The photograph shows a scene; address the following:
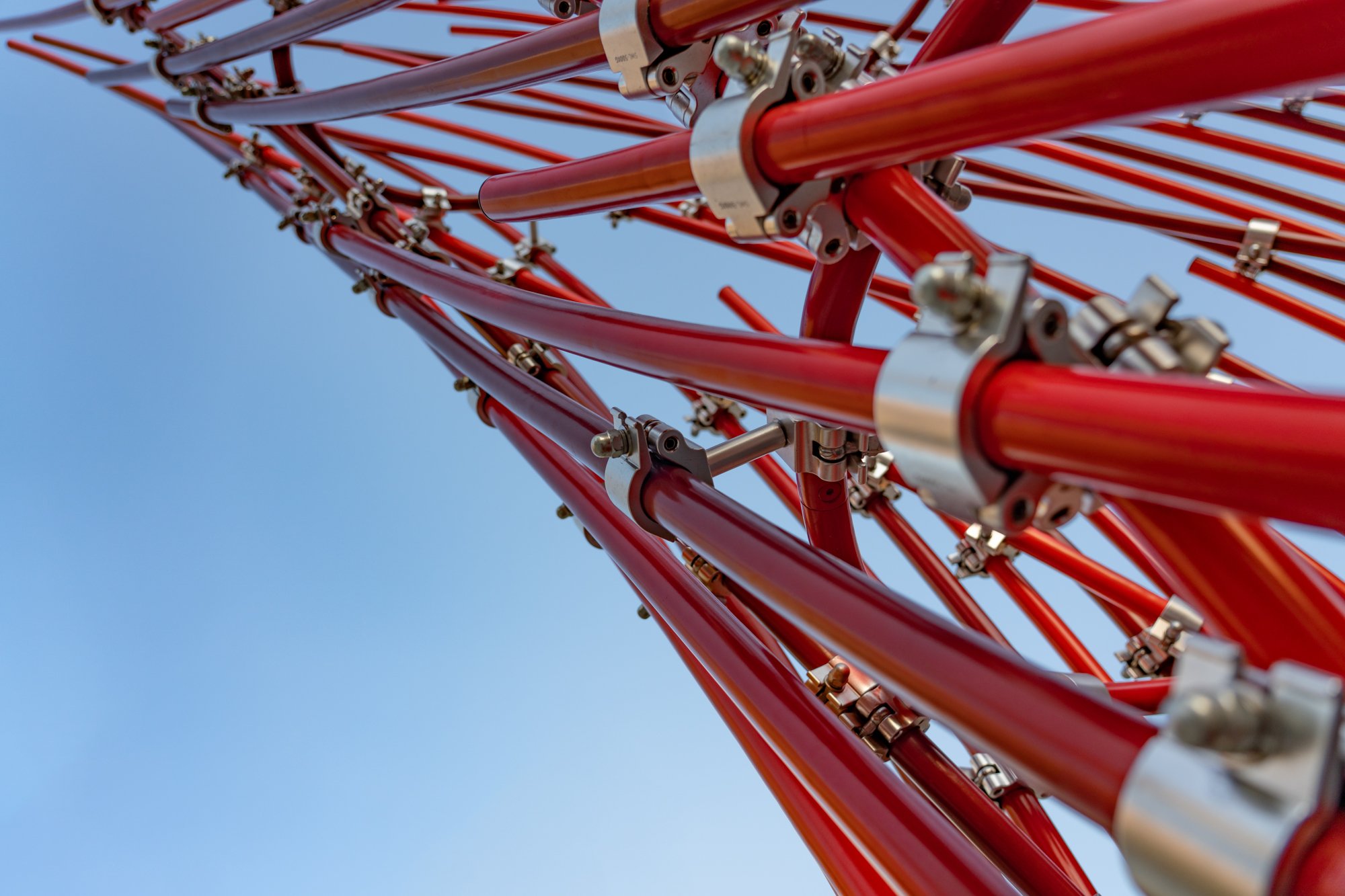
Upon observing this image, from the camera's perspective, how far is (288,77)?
211 cm

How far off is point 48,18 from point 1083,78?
11.9 feet

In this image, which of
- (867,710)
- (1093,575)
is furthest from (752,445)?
(1093,575)

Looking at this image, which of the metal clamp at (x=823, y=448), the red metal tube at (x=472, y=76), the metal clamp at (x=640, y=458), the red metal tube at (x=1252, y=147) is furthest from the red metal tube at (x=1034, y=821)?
the red metal tube at (x=1252, y=147)

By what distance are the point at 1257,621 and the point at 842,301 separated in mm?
412

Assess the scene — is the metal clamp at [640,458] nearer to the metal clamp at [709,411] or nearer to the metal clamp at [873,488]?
the metal clamp at [873,488]

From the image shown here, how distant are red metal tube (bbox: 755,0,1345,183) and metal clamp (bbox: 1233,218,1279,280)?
3.86 ft

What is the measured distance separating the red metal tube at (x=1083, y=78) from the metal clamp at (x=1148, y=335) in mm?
93

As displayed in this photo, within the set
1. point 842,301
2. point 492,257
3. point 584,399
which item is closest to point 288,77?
point 492,257

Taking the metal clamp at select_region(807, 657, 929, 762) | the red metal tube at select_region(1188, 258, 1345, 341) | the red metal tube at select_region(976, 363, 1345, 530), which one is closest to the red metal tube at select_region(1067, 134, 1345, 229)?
the red metal tube at select_region(1188, 258, 1345, 341)

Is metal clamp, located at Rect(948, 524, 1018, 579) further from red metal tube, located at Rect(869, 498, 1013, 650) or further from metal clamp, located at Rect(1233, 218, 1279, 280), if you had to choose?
metal clamp, located at Rect(1233, 218, 1279, 280)

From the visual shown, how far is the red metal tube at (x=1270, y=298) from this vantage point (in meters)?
1.56

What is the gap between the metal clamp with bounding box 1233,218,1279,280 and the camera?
1511 mm

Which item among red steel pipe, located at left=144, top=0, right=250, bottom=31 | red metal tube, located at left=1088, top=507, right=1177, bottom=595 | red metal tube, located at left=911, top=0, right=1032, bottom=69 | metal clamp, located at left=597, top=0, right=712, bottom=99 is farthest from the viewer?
red steel pipe, located at left=144, top=0, right=250, bottom=31

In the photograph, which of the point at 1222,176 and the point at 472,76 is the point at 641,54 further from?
the point at 1222,176
